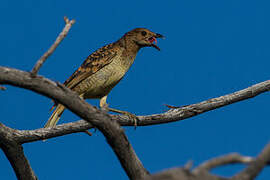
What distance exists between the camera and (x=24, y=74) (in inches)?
148

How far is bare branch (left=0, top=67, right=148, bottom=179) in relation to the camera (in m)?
3.76

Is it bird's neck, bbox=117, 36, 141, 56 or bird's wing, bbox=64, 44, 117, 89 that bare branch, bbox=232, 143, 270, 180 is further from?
bird's neck, bbox=117, 36, 141, 56

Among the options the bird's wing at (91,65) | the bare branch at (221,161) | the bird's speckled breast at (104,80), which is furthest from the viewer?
the bird's wing at (91,65)

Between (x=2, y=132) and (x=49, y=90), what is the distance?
1.90 metres

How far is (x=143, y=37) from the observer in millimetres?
8125

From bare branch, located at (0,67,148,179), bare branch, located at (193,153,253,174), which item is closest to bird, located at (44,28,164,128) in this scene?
bare branch, located at (0,67,148,179)

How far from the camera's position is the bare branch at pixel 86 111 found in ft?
12.3

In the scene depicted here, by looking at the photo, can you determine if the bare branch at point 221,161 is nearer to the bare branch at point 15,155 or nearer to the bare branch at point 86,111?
the bare branch at point 86,111

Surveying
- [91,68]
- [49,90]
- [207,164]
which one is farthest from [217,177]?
[91,68]

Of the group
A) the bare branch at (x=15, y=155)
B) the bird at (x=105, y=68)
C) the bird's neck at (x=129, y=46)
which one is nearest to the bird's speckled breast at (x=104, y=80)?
the bird at (x=105, y=68)

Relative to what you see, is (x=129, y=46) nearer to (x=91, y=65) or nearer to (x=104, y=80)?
(x=91, y=65)

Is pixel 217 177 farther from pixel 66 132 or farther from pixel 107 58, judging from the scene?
pixel 107 58

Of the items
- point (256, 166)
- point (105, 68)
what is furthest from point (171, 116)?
point (256, 166)

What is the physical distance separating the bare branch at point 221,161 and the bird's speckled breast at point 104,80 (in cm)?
446
